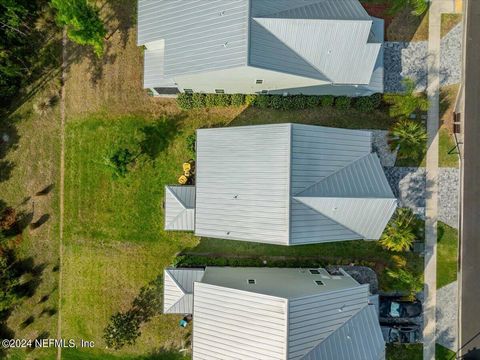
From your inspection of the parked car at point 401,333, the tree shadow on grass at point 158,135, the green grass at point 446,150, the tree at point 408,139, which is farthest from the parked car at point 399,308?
the tree shadow on grass at point 158,135

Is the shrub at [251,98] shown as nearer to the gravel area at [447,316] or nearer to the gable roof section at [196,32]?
the gable roof section at [196,32]

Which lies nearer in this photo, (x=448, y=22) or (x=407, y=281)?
(x=407, y=281)

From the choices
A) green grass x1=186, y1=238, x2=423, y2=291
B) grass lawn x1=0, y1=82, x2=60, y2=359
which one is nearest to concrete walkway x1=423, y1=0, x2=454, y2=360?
green grass x1=186, y1=238, x2=423, y2=291

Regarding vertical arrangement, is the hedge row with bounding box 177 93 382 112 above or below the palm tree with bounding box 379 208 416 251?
above

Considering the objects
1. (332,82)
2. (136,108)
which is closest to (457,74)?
(332,82)

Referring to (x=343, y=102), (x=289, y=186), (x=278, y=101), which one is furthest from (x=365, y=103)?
(x=289, y=186)

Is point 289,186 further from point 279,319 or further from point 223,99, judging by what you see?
point 223,99

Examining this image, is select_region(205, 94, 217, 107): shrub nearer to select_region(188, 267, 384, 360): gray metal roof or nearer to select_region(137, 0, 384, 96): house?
select_region(137, 0, 384, 96): house
